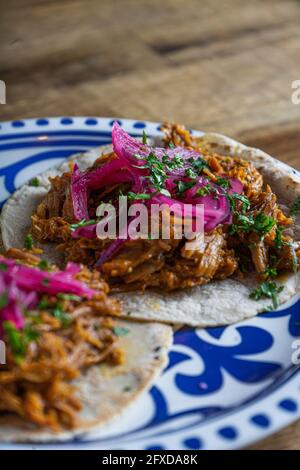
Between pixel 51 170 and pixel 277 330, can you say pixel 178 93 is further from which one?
pixel 277 330

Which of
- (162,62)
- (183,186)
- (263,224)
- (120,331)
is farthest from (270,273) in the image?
(162,62)

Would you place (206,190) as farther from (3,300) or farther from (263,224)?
(3,300)

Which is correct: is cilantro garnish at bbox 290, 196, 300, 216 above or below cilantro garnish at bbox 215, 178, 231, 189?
below

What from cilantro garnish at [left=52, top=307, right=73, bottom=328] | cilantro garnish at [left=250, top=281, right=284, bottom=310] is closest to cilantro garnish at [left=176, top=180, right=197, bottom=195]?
cilantro garnish at [left=250, top=281, right=284, bottom=310]

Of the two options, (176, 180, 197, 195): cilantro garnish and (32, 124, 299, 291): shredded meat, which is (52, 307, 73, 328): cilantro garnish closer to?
(32, 124, 299, 291): shredded meat

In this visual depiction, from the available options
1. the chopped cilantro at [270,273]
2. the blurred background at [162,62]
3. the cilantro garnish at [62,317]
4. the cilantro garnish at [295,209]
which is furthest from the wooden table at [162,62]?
the cilantro garnish at [62,317]

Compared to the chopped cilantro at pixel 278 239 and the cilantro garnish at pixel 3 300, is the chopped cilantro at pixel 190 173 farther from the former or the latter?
the cilantro garnish at pixel 3 300
